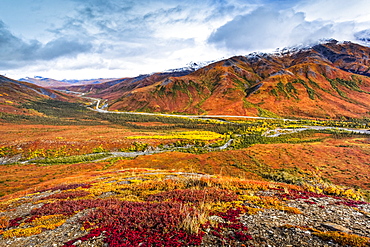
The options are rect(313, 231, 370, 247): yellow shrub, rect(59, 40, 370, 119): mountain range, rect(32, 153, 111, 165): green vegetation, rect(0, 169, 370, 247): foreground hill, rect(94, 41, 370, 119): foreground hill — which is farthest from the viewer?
rect(94, 41, 370, 119): foreground hill

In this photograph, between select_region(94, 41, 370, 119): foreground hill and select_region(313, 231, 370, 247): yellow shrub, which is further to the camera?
select_region(94, 41, 370, 119): foreground hill

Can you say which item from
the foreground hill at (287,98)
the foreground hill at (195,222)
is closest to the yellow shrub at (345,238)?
the foreground hill at (195,222)

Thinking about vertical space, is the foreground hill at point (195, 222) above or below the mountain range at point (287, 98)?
below

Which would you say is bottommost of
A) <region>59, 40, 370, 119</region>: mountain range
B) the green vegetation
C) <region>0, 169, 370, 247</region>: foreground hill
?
the green vegetation

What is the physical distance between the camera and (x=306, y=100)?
6014 inches

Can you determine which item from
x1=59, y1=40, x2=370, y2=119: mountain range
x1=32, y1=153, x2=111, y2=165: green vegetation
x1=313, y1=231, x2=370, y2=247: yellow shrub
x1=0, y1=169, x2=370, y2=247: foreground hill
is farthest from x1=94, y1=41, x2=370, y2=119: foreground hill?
x1=313, y1=231, x2=370, y2=247: yellow shrub

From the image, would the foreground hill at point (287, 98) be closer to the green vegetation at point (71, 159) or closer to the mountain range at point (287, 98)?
the mountain range at point (287, 98)

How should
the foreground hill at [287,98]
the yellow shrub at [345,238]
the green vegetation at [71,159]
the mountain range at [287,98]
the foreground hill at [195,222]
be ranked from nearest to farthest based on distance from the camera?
the yellow shrub at [345,238]
the foreground hill at [195,222]
the green vegetation at [71,159]
the mountain range at [287,98]
the foreground hill at [287,98]

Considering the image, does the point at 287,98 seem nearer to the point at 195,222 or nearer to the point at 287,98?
the point at 287,98

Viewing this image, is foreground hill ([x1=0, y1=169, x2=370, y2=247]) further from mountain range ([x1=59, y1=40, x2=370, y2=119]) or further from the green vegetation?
mountain range ([x1=59, y1=40, x2=370, y2=119])

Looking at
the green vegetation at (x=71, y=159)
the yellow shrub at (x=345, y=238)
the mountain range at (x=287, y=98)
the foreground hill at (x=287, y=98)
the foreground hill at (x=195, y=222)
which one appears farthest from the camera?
the foreground hill at (x=287, y=98)

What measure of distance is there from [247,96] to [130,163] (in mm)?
152047

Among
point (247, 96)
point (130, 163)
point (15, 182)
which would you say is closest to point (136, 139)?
point (130, 163)

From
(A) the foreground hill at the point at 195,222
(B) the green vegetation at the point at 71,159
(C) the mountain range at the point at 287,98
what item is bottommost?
(B) the green vegetation at the point at 71,159
